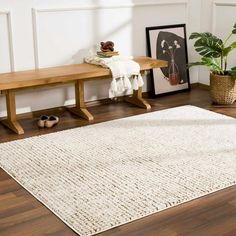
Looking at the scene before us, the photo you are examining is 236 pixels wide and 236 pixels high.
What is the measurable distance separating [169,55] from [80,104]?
1198mm

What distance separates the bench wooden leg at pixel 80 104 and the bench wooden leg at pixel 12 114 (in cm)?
57

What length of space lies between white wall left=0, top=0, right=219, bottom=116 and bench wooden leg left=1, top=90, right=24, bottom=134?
0.24 metres

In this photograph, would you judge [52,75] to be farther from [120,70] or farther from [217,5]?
[217,5]

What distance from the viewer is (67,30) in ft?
13.3

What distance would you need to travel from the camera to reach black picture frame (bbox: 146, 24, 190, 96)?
15.1 feet

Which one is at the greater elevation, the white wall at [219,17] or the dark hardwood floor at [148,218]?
the white wall at [219,17]

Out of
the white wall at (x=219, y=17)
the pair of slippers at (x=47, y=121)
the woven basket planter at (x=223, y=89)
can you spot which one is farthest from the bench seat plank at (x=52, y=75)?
the white wall at (x=219, y=17)

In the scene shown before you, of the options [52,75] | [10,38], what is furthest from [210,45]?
[10,38]

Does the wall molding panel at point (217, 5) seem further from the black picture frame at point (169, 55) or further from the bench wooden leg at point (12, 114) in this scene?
the bench wooden leg at point (12, 114)

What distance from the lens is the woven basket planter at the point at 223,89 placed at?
4.25m

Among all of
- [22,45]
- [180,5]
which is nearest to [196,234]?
[22,45]

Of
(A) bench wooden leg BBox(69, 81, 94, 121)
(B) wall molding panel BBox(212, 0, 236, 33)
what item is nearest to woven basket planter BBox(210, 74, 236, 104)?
(B) wall molding panel BBox(212, 0, 236, 33)

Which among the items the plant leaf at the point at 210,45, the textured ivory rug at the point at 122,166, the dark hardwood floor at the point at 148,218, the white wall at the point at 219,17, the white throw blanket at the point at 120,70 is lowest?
the dark hardwood floor at the point at 148,218

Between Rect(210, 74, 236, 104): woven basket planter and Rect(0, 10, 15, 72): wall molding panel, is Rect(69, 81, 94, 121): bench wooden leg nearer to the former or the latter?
Rect(0, 10, 15, 72): wall molding panel
